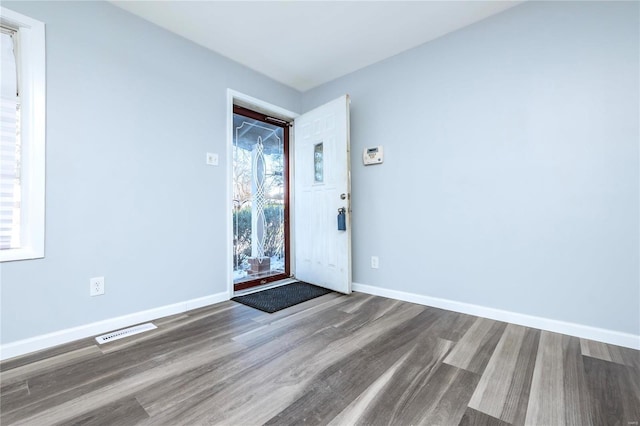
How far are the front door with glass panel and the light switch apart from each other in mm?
370

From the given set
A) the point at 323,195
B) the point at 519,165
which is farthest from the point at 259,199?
the point at 519,165

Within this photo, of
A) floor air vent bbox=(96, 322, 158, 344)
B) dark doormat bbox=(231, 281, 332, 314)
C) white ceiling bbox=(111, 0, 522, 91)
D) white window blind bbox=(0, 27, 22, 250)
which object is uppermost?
white ceiling bbox=(111, 0, 522, 91)

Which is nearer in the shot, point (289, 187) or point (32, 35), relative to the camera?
point (32, 35)

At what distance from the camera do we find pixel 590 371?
150 centimetres

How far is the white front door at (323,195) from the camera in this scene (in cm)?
295

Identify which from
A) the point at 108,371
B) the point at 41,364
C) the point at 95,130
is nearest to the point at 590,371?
the point at 108,371

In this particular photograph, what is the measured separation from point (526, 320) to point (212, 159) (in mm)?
3048

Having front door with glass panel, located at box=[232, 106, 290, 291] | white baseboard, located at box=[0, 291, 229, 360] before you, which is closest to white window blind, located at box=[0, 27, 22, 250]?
white baseboard, located at box=[0, 291, 229, 360]

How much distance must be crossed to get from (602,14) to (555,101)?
583 millimetres

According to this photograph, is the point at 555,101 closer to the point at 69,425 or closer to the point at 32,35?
the point at 69,425

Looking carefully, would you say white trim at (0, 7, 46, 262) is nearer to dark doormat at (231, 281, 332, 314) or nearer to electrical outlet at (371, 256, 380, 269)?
dark doormat at (231, 281, 332, 314)

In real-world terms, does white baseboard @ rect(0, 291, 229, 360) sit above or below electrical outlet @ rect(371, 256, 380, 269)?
below

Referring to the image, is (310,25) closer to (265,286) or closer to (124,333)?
(265,286)

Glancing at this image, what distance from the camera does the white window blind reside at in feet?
5.73
